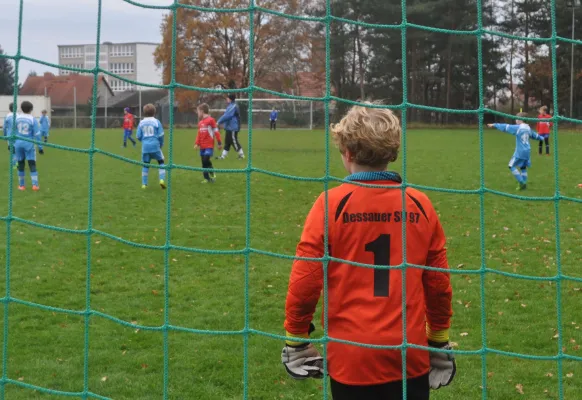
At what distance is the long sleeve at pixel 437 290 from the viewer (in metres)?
2.64

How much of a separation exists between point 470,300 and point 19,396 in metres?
3.28

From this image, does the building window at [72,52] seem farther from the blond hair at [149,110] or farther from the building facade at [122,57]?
the blond hair at [149,110]

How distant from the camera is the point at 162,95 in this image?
179 feet

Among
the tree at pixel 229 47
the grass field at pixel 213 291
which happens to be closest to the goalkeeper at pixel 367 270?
the grass field at pixel 213 291

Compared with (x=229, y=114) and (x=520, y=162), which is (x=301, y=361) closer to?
(x=520, y=162)

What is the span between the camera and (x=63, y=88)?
5038 cm

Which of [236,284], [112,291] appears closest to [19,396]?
[112,291]

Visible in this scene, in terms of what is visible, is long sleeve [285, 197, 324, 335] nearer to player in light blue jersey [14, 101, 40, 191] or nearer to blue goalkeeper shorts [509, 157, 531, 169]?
player in light blue jersey [14, 101, 40, 191]

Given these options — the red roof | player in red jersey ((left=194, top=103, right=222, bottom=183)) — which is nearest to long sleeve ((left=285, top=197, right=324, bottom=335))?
player in red jersey ((left=194, top=103, right=222, bottom=183))

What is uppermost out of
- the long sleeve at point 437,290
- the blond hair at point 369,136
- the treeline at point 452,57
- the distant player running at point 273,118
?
the treeline at point 452,57

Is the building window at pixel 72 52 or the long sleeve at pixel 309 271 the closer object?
the long sleeve at pixel 309 271

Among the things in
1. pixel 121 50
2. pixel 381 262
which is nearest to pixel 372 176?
pixel 381 262

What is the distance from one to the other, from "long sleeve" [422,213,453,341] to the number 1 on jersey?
20cm

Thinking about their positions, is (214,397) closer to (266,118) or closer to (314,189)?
(314,189)
